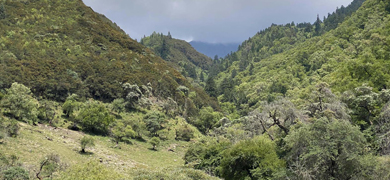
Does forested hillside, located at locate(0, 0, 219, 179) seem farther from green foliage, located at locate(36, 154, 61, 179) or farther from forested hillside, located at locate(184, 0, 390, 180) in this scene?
forested hillside, located at locate(184, 0, 390, 180)

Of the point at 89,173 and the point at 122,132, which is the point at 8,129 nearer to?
the point at 89,173

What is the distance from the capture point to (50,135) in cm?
2566

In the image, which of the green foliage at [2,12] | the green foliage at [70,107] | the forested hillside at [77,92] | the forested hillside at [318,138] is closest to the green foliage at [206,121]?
the forested hillside at [77,92]

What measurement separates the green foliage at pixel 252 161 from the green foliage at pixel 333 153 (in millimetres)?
2593

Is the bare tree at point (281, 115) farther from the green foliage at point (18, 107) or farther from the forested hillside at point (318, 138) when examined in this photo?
the green foliage at point (18, 107)

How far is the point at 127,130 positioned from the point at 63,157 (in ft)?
44.5

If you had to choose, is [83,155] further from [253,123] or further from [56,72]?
[56,72]

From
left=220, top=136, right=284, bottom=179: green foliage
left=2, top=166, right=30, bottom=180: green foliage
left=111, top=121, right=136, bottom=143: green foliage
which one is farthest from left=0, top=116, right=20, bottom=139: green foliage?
left=220, top=136, right=284, bottom=179: green foliage

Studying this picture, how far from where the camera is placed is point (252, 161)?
19.9 meters

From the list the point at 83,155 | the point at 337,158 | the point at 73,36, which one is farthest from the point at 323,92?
the point at 73,36

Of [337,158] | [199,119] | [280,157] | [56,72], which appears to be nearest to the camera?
[337,158]

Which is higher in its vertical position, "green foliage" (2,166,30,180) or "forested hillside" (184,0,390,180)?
"forested hillside" (184,0,390,180)

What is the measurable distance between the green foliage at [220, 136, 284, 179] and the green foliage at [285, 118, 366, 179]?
2.59 m

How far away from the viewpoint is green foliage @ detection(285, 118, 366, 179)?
15.0m
